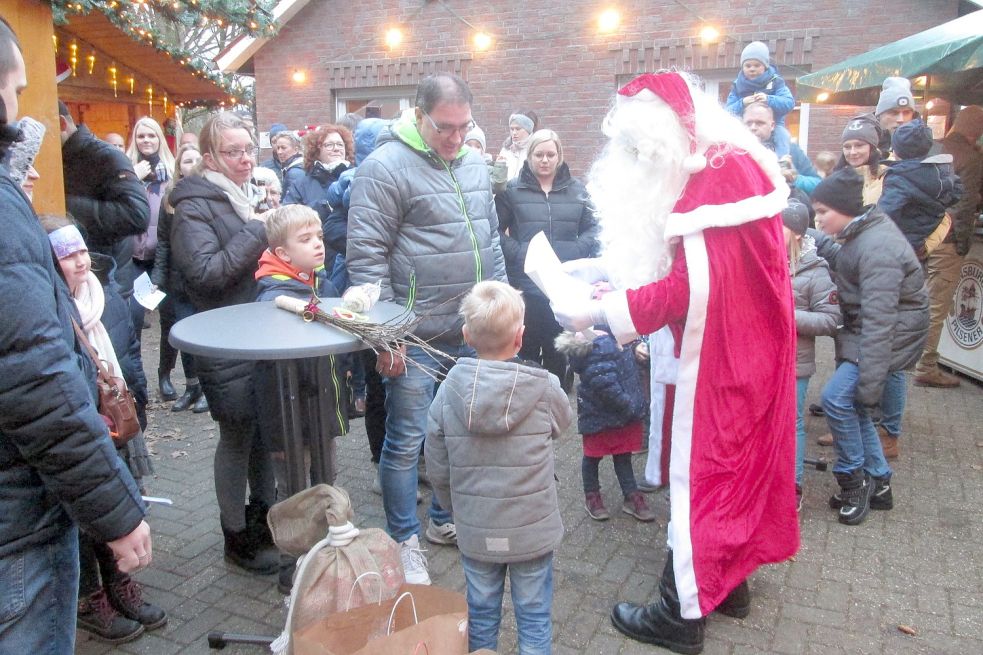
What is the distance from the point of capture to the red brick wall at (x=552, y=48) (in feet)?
32.4

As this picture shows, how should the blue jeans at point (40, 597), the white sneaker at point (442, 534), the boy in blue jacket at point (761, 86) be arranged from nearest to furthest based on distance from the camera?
the blue jeans at point (40, 597) < the white sneaker at point (442, 534) < the boy in blue jacket at point (761, 86)

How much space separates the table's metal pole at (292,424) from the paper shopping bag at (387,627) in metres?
0.80

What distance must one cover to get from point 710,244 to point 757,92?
4.12m

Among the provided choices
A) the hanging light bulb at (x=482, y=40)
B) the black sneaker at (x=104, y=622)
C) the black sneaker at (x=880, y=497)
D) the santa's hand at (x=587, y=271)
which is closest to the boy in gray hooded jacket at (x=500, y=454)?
the santa's hand at (x=587, y=271)

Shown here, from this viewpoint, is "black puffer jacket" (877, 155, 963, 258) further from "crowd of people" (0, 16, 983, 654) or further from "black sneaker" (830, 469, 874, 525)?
"black sneaker" (830, 469, 874, 525)

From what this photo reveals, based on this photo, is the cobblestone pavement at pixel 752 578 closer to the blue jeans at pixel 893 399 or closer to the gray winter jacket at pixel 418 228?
the blue jeans at pixel 893 399

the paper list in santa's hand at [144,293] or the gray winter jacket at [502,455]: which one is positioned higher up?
the paper list in santa's hand at [144,293]

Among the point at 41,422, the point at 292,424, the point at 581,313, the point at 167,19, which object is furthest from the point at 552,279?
the point at 167,19

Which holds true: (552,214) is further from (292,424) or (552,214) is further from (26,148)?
(26,148)

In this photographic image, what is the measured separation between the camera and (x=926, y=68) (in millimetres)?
6137

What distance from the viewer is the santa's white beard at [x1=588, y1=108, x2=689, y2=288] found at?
8.98 ft

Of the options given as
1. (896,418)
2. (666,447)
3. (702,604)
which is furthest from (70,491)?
(896,418)

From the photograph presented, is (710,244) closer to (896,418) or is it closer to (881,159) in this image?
(896,418)

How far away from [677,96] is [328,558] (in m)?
1.95
